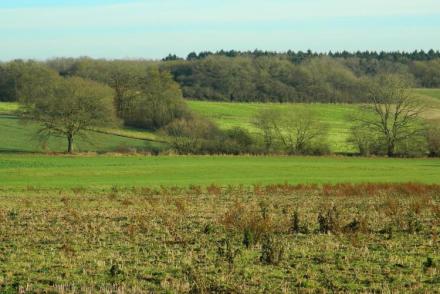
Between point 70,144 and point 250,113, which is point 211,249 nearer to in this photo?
point 70,144

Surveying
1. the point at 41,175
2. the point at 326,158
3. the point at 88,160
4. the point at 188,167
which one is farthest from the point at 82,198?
the point at 326,158

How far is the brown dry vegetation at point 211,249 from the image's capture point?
11.2 metres

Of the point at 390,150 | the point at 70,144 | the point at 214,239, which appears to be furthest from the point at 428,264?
the point at 390,150

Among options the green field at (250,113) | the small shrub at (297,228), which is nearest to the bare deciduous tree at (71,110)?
the green field at (250,113)

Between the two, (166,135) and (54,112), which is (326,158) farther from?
(54,112)

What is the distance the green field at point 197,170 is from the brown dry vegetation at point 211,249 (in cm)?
1665

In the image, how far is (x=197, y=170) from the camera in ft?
164

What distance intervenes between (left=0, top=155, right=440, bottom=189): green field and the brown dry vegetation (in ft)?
54.6

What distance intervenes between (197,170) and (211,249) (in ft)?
116

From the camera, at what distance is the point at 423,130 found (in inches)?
2815

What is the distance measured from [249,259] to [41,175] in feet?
112

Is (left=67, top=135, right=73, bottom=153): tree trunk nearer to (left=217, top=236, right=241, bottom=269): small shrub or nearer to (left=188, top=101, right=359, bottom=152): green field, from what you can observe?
(left=188, top=101, right=359, bottom=152): green field

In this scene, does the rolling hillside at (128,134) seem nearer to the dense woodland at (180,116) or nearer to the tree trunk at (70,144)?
the dense woodland at (180,116)

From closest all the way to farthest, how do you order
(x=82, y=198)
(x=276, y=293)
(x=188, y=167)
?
1. (x=276, y=293)
2. (x=82, y=198)
3. (x=188, y=167)
